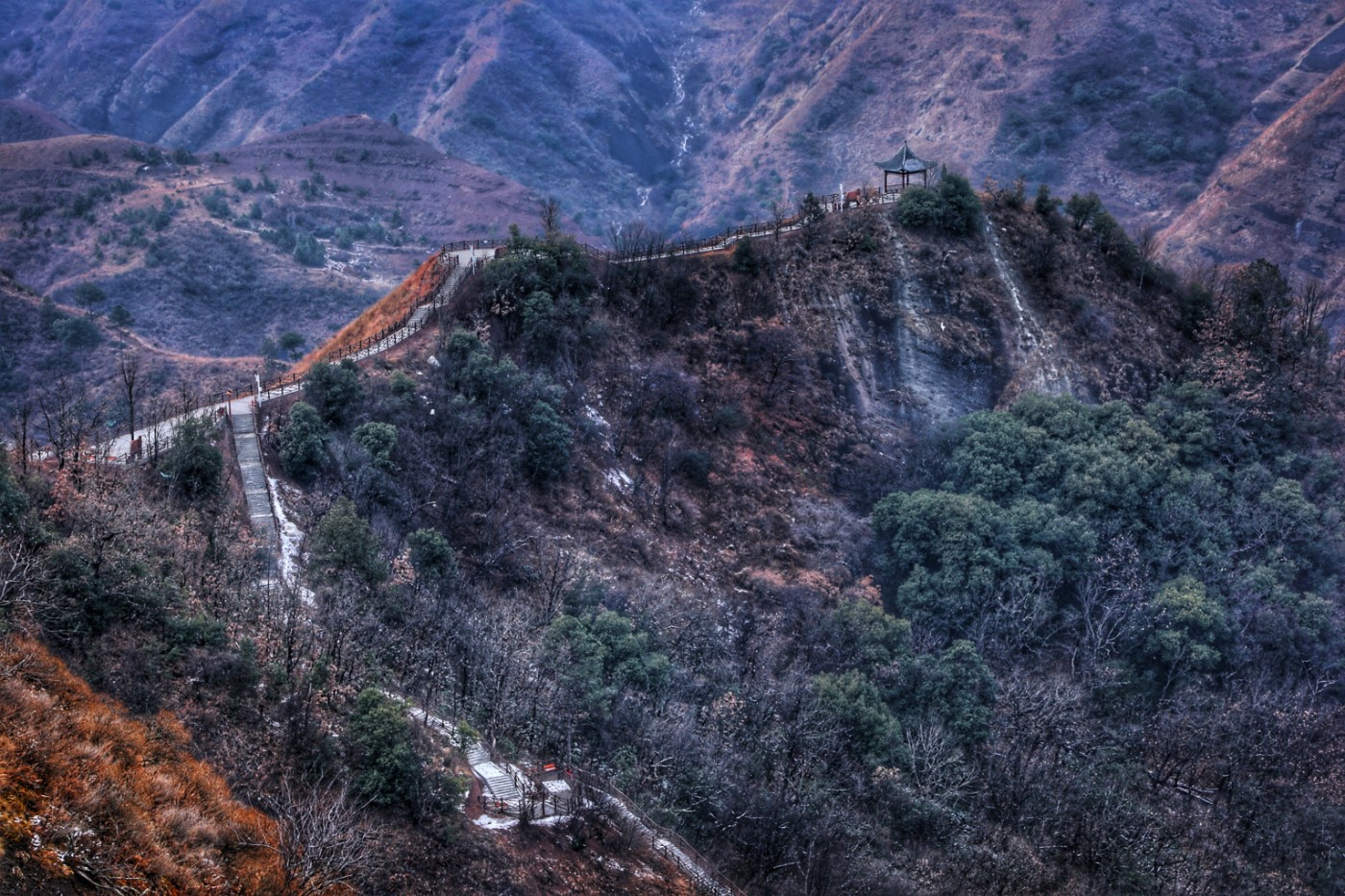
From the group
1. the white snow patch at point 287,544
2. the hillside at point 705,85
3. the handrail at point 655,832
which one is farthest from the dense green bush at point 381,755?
the hillside at point 705,85

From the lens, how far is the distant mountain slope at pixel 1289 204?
3098 inches

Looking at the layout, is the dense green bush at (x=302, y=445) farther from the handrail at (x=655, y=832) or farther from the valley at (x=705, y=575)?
the handrail at (x=655, y=832)

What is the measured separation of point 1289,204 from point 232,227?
7972 cm

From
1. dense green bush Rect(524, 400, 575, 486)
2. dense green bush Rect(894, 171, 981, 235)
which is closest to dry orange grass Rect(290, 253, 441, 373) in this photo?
dense green bush Rect(524, 400, 575, 486)

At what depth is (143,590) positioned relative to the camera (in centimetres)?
2359

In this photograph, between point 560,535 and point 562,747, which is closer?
point 562,747

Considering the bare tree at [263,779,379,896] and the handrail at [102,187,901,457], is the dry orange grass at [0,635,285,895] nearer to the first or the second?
the bare tree at [263,779,379,896]

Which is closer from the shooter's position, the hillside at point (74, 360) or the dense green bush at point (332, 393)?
the dense green bush at point (332, 393)

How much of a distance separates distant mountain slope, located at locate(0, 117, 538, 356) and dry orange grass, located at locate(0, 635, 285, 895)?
203 feet

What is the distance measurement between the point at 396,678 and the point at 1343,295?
2839 inches

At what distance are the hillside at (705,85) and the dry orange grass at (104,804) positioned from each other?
9217cm

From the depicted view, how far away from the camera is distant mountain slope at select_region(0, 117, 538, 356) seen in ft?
265

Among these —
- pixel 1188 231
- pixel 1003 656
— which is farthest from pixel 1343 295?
pixel 1003 656

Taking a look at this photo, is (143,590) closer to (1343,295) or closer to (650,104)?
(1343,295)
